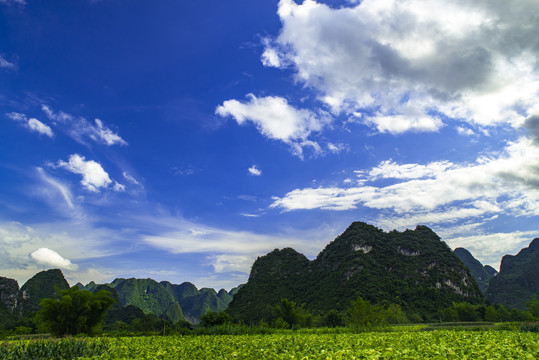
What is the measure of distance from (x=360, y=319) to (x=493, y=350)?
29243 millimetres

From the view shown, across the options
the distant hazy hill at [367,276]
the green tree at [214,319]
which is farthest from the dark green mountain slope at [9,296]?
the green tree at [214,319]

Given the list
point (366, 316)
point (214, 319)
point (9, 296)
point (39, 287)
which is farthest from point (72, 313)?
point (39, 287)

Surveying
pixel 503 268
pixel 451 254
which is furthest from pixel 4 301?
pixel 503 268

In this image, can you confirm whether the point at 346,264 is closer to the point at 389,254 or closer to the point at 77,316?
the point at 389,254

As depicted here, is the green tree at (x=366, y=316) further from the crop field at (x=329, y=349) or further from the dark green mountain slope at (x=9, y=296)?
the dark green mountain slope at (x=9, y=296)

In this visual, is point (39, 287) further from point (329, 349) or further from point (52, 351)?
point (329, 349)

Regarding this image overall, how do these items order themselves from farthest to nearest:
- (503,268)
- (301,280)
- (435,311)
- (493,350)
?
1. (503,268)
2. (301,280)
3. (435,311)
4. (493,350)

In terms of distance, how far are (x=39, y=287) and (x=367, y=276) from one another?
409ft

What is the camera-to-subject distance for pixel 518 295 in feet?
374

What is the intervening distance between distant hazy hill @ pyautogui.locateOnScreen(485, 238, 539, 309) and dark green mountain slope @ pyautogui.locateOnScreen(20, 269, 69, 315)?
172 metres

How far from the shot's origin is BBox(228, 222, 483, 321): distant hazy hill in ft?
280

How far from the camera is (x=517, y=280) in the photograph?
124 m

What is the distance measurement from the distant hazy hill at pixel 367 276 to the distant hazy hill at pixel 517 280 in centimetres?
3137

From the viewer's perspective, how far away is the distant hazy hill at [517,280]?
11261 cm
